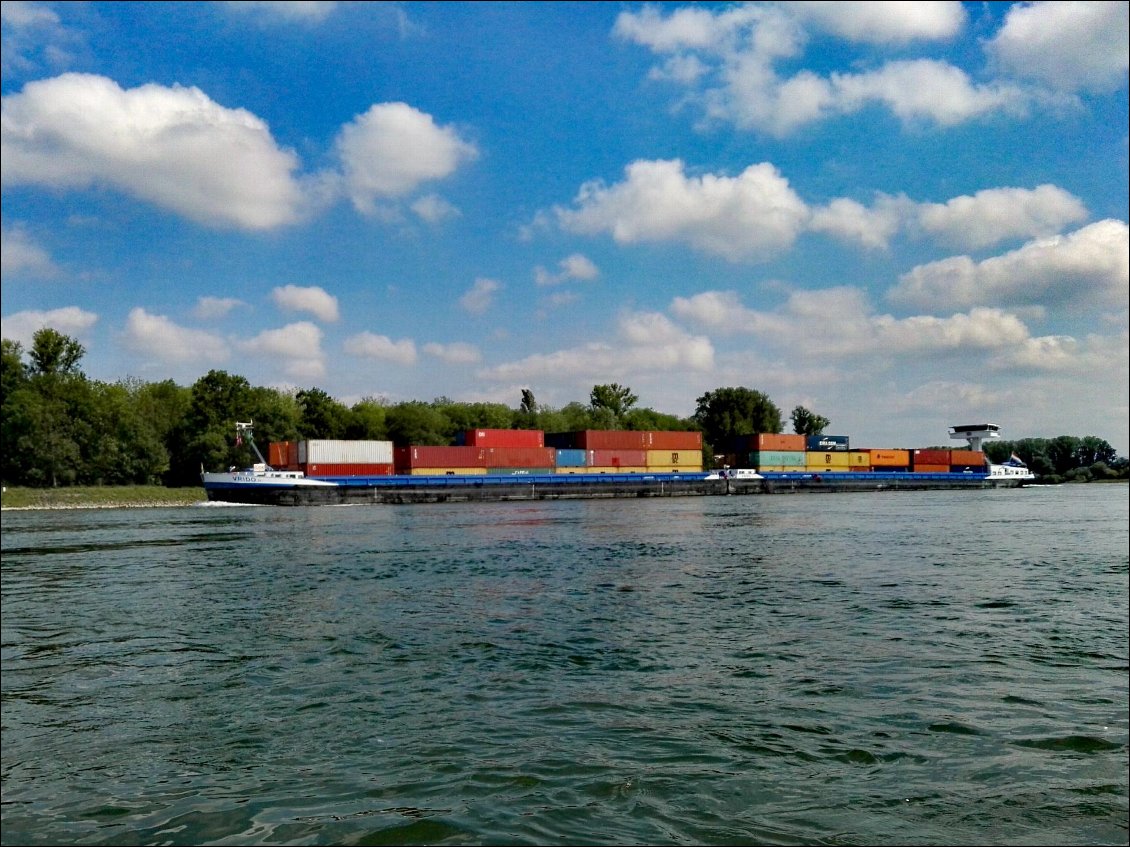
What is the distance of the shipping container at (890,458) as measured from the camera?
349 ft

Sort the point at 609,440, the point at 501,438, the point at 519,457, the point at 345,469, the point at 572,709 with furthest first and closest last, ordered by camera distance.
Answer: the point at 609,440 → the point at 501,438 → the point at 519,457 → the point at 345,469 → the point at 572,709

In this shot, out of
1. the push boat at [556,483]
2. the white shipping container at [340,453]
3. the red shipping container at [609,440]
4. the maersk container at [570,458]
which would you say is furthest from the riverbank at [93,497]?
the red shipping container at [609,440]

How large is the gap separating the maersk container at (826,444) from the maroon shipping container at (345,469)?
59.5 m

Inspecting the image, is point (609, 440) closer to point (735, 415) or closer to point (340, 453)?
point (340, 453)

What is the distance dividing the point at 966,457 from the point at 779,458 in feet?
84.7

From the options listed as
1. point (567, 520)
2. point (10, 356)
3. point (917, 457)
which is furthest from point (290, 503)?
point (917, 457)

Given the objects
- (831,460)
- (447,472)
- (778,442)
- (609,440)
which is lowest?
(447,472)

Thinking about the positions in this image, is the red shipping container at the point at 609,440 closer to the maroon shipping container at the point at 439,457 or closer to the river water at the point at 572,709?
the maroon shipping container at the point at 439,457

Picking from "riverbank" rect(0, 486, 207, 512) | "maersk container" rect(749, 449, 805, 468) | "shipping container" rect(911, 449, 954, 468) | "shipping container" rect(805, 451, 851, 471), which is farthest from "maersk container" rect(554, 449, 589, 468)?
"shipping container" rect(911, 449, 954, 468)

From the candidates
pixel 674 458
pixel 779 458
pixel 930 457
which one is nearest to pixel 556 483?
pixel 674 458

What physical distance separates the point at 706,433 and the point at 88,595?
415 ft

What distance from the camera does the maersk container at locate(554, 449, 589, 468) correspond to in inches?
3489

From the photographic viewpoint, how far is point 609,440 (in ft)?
305

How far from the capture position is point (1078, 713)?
8.98 meters
